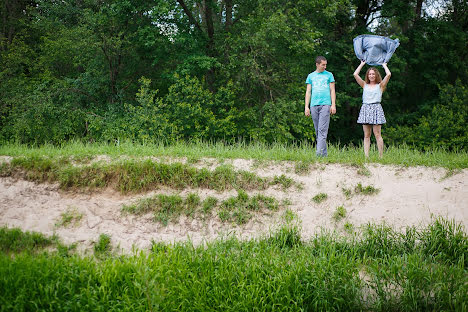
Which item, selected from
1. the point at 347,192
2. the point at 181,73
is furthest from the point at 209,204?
the point at 181,73

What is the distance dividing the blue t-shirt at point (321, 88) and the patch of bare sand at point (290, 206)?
1353mm

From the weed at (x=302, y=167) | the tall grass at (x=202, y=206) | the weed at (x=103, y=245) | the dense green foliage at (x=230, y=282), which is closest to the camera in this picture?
Result: the dense green foliage at (x=230, y=282)

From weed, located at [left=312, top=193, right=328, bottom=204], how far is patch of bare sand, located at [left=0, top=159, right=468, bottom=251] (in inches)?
2.2

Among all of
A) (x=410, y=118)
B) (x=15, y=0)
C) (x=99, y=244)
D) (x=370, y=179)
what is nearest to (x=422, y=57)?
(x=410, y=118)

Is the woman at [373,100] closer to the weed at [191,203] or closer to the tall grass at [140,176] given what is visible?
the tall grass at [140,176]

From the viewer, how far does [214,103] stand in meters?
15.0

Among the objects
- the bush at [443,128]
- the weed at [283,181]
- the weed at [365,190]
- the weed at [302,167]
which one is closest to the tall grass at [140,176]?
the weed at [283,181]

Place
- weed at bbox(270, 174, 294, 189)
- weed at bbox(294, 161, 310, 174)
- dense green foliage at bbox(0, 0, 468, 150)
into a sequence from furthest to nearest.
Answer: dense green foliage at bbox(0, 0, 468, 150) → weed at bbox(294, 161, 310, 174) → weed at bbox(270, 174, 294, 189)

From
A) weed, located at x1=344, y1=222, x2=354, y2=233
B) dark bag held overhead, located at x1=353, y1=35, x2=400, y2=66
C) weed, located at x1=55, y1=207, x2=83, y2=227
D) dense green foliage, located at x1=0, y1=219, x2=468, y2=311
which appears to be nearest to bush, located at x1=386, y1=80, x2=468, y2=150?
dark bag held overhead, located at x1=353, y1=35, x2=400, y2=66

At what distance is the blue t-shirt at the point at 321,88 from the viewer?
24.8 ft

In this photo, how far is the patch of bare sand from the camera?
577 centimetres

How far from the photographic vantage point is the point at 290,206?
256 inches

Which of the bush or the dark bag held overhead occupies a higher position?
the dark bag held overhead

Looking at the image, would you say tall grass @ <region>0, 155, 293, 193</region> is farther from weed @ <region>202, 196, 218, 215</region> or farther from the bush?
the bush
